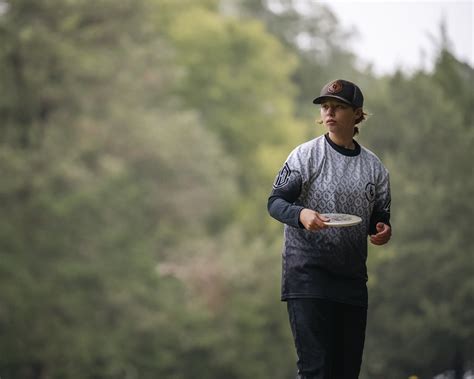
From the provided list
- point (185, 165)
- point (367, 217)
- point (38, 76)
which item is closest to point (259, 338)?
point (185, 165)

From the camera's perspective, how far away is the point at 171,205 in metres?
32.7

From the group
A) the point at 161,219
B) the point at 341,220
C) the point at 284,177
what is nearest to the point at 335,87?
the point at 284,177

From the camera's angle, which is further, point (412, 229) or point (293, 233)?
point (412, 229)

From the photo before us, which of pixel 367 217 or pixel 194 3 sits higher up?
pixel 194 3

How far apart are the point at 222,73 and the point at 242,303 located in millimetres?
10740

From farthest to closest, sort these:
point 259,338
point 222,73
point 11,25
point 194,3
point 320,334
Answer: point 194,3
point 222,73
point 259,338
point 11,25
point 320,334

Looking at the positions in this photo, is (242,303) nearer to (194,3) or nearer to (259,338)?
(259,338)

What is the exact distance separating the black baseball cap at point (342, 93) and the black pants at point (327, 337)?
90cm

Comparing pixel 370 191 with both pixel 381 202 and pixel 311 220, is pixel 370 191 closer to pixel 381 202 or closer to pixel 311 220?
pixel 381 202

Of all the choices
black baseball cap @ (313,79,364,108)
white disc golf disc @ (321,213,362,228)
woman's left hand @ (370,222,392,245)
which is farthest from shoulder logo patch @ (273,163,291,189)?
woman's left hand @ (370,222,392,245)

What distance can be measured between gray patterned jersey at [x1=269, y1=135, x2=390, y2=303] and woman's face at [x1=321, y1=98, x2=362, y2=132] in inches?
3.6

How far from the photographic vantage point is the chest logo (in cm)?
482

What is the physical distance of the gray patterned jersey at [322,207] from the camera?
15.5 ft

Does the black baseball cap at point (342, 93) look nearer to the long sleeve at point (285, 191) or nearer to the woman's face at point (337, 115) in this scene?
the woman's face at point (337, 115)
